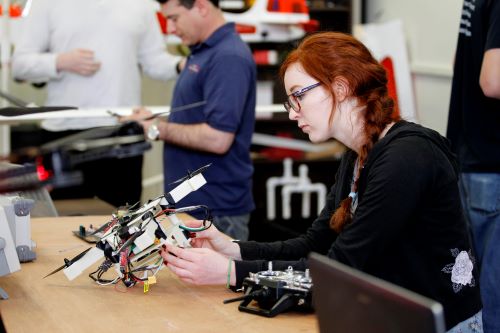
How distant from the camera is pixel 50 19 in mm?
3834

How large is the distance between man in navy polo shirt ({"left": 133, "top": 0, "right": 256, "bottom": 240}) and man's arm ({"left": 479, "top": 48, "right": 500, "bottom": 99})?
86 centimetres

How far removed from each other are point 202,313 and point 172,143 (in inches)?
56.7

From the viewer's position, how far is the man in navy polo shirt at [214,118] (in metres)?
3.09

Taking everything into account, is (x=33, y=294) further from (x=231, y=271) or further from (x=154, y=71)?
(x=154, y=71)

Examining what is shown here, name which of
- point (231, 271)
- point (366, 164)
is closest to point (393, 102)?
point (366, 164)

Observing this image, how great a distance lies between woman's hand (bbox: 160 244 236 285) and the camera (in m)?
1.94

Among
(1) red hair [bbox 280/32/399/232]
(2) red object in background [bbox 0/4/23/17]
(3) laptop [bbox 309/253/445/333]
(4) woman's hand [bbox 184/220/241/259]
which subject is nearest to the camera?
(3) laptop [bbox 309/253/445/333]

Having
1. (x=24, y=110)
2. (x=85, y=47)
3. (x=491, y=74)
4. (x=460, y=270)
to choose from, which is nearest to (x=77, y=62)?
(x=85, y=47)

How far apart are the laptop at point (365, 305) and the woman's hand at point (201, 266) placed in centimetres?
69

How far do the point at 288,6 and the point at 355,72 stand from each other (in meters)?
3.16

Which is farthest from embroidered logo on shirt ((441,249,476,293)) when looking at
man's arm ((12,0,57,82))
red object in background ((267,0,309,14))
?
red object in background ((267,0,309,14))

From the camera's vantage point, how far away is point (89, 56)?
3.78 metres

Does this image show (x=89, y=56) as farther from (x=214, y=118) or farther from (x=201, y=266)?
(x=201, y=266)

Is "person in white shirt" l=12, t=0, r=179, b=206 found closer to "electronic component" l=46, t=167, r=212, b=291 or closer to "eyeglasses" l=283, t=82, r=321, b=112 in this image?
"electronic component" l=46, t=167, r=212, b=291
